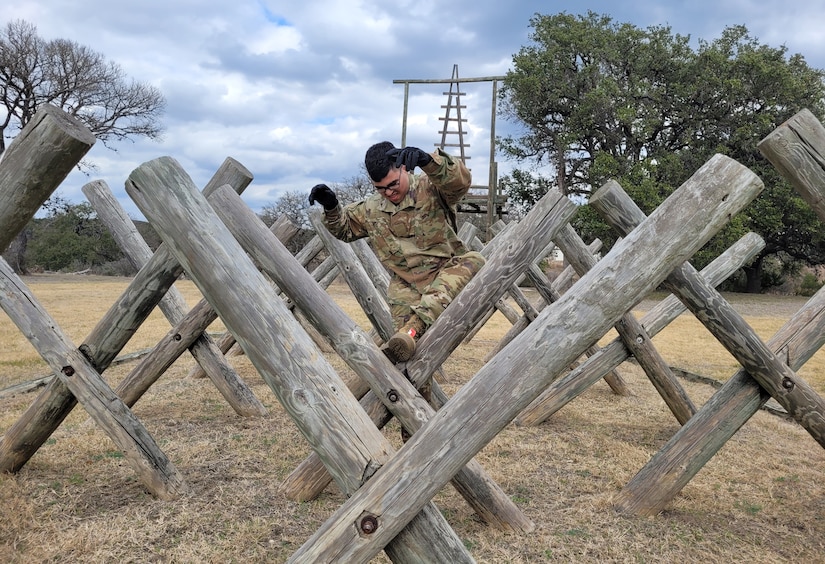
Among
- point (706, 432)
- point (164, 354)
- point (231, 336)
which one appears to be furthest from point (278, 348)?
point (231, 336)

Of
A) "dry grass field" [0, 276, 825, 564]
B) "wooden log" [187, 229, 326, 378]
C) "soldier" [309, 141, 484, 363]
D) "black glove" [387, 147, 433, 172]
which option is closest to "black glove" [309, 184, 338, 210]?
"soldier" [309, 141, 484, 363]

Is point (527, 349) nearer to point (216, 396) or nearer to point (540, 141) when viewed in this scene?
point (216, 396)

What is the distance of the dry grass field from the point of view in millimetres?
3559

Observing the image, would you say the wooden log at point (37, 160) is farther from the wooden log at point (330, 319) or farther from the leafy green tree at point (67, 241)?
the leafy green tree at point (67, 241)

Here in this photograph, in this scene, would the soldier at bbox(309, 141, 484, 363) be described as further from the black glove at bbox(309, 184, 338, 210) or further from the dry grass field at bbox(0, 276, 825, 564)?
the dry grass field at bbox(0, 276, 825, 564)

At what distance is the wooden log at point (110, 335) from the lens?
14.0ft

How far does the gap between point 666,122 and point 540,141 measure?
489cm

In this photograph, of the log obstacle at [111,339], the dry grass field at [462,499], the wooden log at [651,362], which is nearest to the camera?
the dry grass field at [462,499]

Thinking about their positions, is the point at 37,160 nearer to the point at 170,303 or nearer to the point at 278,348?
the point at 278,348

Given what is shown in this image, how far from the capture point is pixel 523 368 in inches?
86.6

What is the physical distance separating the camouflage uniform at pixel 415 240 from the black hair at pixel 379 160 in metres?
0.29

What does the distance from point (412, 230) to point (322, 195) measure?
0.55 meters

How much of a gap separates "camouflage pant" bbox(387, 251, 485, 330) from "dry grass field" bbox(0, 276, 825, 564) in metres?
1.29

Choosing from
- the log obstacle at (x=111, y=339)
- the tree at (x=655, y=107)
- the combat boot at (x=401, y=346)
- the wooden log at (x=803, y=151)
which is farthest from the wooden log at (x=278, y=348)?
the tree at (x=655, y=107)
